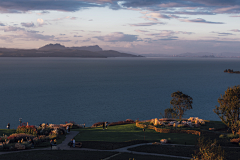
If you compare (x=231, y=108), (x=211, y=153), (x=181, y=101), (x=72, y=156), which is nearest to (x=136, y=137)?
(x=72, y=156)

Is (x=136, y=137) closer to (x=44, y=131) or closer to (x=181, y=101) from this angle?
(x=44, y=131)

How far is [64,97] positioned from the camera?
325 feet

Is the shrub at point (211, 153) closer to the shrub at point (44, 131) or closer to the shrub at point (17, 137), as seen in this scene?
the shrub at point (17, 137)

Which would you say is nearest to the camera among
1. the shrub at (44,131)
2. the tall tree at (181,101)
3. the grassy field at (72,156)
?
the grassy field at (72,156)

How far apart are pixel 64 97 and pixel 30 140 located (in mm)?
71041

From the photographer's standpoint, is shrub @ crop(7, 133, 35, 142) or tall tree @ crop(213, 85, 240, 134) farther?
tall tree @ crop(213, 85, 240, 134)

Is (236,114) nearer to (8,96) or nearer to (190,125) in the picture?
(190,125)

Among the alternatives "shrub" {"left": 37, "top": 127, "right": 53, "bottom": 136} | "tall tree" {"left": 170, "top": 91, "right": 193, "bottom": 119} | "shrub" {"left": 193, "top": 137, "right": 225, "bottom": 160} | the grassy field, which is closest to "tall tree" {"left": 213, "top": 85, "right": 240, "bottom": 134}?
"shrub" {"left": 193, "top": 137, "right": 225, "bottom": 160}

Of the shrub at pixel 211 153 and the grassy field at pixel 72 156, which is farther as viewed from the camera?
the grassy field at pixel 72 156

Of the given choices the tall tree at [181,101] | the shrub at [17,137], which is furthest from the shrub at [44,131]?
the tall tree at [181,101]

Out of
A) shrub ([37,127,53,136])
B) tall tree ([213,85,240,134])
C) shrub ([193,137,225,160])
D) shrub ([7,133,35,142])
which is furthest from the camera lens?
tall tree ([213,85,240,134])

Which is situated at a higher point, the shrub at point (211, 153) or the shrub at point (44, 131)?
the shrub at point (211, 153)

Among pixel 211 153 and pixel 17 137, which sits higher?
pixel 211 153

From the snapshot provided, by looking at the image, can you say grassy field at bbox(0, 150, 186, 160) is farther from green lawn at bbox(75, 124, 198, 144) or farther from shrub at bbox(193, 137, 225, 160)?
green lawn at bbox(75, 124, 198, 144)
